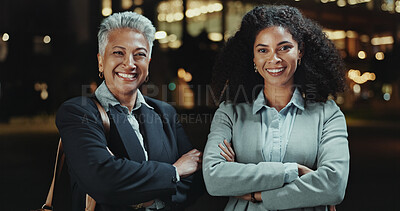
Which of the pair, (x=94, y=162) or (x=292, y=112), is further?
(x=292, y=112)

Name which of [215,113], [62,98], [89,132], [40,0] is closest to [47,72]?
[62,98]

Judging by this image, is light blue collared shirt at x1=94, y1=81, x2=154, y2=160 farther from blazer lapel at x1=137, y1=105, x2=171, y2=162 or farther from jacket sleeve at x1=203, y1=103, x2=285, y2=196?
jacket sleeve at x1=203, y1=103, x2=285, y2=196

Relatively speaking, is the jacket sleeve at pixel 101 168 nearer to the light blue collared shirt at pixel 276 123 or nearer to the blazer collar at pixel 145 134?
the blazer collar at pixel 145 134

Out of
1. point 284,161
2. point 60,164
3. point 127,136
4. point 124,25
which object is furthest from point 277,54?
point 60,164

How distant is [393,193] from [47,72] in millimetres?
3645

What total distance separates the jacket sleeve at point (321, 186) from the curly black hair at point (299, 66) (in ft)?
1.83

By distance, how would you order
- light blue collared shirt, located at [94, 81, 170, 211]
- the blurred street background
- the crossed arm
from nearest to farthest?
the crossed arm → light blue collared shirt, located at [94, 81, 170, 211] → the blurred street background

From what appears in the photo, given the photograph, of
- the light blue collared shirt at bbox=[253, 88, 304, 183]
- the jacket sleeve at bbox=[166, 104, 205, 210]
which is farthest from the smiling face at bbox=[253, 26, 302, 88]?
the jacket sleeve at bbox=[166, 104, 205, 210]

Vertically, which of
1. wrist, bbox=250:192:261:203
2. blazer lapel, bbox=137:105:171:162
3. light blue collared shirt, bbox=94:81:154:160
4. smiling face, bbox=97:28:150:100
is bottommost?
wrist, bbox=250:192:261:203

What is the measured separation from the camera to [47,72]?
3.59 m

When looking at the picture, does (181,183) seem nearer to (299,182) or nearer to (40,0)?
(299,182)

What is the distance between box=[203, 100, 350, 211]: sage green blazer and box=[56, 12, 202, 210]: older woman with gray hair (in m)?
0.34

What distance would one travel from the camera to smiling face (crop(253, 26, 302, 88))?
3262mm

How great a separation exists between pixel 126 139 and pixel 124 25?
90 cm
